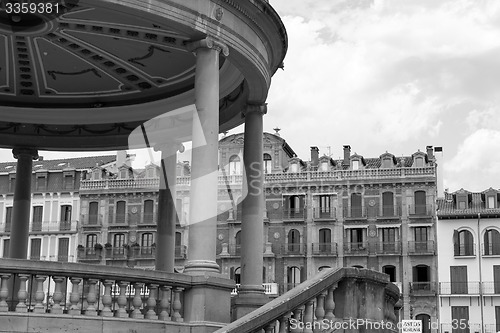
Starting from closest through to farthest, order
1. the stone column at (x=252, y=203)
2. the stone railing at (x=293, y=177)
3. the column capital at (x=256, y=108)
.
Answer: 1. the stone column at (x=252, y=203)
2. the column capital at (x=256, y=108)
3. the stone railing at (x=293, y=177)

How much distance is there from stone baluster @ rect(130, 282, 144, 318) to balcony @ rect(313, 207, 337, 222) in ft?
249

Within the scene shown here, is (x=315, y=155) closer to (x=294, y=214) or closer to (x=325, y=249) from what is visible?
(x=294, y=214)

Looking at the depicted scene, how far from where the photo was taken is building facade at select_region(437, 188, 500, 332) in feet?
281

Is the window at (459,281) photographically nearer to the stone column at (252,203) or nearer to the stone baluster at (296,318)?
the stone column at (252,203)

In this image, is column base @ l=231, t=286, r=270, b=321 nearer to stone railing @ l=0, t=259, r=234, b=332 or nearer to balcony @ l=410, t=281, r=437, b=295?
stone railing @ l=0, t=259, r=234, b=332

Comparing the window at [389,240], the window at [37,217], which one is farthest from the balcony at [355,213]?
the window at [37,217]

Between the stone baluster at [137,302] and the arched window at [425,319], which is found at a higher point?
the stone baluster at [137,302]

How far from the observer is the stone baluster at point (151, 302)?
49.1 ft

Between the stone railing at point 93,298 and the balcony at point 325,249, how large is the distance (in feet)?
242

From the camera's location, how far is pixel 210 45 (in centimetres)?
1797

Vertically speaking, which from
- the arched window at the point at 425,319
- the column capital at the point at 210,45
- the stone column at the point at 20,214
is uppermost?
the column capital at the point at 210,45

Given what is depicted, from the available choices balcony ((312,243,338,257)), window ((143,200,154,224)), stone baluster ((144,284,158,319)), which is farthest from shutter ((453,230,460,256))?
stone baluster ((144,284,158,319))

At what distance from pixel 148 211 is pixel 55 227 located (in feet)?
40.2

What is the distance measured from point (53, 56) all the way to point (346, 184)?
67595mm
